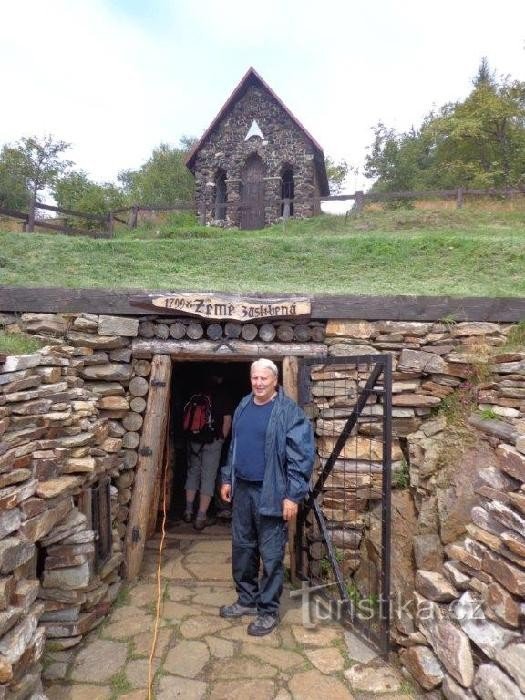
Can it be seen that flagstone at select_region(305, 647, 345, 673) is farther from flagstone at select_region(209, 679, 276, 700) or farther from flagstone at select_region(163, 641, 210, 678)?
flagstone at select_region(163, 641, 210, 678)

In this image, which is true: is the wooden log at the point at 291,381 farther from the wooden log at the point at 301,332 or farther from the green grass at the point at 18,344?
the green grass at the point at 18,344

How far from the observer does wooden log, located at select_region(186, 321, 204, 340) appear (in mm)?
5129

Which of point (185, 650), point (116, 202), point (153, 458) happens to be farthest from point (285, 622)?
point (116, 202)

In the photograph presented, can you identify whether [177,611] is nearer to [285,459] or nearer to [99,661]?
[99,661]

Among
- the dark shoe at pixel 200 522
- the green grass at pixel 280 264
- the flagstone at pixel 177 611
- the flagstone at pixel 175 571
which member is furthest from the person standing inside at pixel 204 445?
the flagstone at pixel 177 611

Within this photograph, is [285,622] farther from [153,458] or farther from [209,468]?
[209,468]

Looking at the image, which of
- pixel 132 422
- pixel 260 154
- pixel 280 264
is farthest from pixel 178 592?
pixel 260 154

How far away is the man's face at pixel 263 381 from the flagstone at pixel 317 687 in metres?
2.01

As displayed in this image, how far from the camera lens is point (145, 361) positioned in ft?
17.0

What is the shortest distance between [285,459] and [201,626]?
1.60 metres

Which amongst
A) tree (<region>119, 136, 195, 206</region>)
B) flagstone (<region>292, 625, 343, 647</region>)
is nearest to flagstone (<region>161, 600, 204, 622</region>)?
flagstone (<region>292, 625, 343, 647</region>)

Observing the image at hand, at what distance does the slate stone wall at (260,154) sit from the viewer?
16.8 meters

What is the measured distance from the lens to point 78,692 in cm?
326

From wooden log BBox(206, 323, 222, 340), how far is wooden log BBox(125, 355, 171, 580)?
52 centimetres
